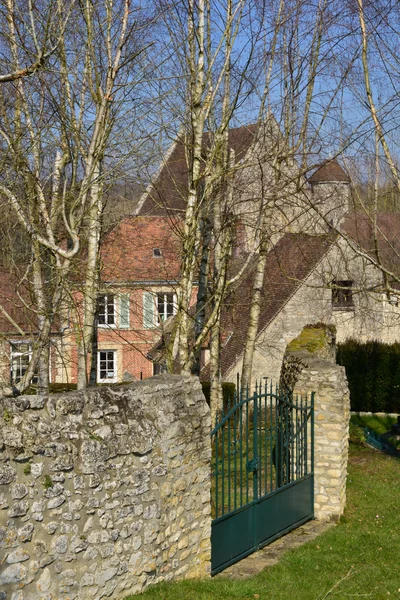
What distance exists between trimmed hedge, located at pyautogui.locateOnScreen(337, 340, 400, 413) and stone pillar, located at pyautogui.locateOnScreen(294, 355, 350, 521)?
15226mm

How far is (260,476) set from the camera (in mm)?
9359

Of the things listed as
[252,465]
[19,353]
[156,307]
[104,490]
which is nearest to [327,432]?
[252,465]

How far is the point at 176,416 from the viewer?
7.08m

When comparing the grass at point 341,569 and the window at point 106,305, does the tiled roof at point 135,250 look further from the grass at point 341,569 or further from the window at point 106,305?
the grass at point 341,569

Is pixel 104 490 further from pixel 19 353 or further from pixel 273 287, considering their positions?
pixel 273 287

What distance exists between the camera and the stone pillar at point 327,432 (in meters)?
11.0

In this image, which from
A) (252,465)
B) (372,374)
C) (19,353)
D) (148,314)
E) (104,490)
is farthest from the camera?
(372,374)

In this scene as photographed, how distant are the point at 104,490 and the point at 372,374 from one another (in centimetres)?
2089

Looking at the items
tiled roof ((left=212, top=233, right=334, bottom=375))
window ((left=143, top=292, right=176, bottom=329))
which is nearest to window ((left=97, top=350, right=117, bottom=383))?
window ((left=143, top=292, right=176, bottom=329))

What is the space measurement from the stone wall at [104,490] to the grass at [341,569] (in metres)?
0.38

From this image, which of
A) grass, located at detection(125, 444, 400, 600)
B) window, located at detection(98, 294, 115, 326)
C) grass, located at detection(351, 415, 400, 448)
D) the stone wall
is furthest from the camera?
grass, located at detection(351, 415, 400, 448)

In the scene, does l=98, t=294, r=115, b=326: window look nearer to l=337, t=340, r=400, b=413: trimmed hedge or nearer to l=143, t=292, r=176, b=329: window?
l=143, t=292, r=176, b=329: window

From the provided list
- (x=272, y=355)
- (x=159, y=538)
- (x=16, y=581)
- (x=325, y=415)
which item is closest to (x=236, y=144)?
(x=272, y=355)

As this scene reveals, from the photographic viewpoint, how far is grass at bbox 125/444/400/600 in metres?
7.03
